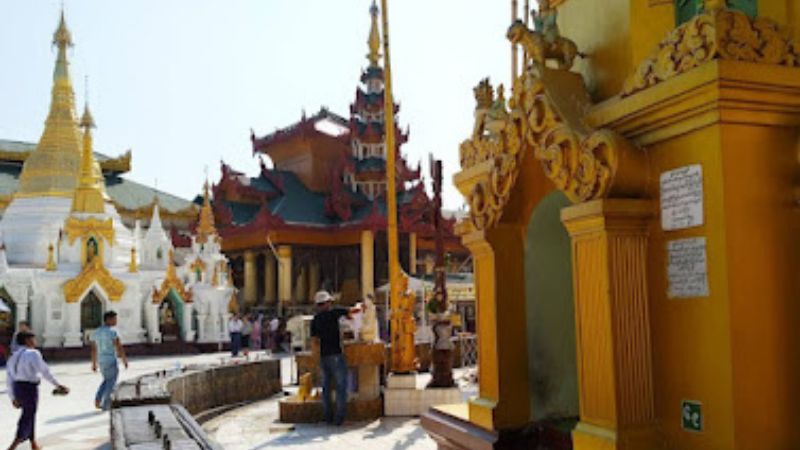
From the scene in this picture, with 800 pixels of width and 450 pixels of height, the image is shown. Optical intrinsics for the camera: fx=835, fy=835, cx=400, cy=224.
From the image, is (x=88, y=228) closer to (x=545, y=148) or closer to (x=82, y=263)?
(x=82, y=263)

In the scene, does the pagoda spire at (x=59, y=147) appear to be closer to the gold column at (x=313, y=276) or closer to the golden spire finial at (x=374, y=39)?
the gold column at (x=313, y=276)

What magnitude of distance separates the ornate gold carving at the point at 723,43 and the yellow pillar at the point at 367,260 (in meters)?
34.1

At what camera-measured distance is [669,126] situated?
4.15 metres

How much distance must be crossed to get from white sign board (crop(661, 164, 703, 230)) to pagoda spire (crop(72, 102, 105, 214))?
30339mm

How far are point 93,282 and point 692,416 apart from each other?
28.2 m

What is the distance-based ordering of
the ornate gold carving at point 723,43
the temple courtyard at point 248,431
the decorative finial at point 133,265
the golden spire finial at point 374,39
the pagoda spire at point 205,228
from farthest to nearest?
1. the pagoda spire at point 205,228
2. the decorative finial at point 133,265
3. the golden spire finial at point 374,39
4. the temple courtyard at point 248,431
5. the ornate gold carving at point 723,43

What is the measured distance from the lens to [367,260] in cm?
3816

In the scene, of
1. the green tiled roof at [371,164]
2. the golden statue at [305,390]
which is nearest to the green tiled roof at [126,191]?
the green tiled roof at [371,164]

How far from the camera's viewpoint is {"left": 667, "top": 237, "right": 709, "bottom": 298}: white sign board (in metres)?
4.00

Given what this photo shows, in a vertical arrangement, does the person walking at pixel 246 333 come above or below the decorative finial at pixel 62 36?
below

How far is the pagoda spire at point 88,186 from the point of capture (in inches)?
1252

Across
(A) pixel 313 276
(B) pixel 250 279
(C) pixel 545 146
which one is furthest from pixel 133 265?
(C) pixel 545 146

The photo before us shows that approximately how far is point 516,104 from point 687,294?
1.76m

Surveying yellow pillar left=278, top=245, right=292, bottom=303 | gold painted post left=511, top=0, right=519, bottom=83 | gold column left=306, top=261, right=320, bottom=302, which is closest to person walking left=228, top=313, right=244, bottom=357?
yellow pillar left=278, top=245, right=292, bottom=303
